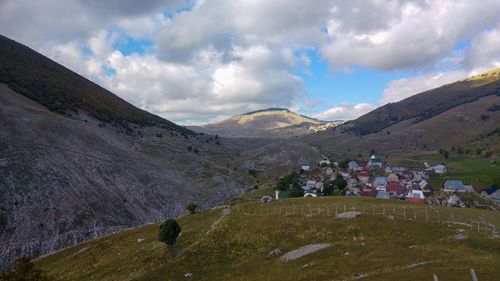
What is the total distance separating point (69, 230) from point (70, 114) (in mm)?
124323

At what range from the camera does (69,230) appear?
306 feet

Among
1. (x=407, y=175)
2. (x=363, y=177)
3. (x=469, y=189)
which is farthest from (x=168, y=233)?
(x=407, y=175)

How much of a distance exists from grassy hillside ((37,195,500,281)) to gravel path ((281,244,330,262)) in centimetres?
124

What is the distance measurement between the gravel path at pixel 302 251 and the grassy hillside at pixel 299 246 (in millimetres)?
1242

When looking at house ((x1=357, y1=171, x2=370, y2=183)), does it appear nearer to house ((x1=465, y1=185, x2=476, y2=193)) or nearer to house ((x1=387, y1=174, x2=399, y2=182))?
house ((x1=387, y1=174, x2=399, y2=182))

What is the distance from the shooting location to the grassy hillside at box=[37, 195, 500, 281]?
38.5 metres

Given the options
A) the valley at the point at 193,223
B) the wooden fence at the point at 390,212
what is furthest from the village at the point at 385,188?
the wooden fence at the point at 390,212

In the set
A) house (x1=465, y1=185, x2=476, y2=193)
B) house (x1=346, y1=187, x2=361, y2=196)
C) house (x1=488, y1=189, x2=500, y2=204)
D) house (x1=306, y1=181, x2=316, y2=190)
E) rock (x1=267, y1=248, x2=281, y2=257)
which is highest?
rock (x1=267, y1=248, x2=281, y2=257)

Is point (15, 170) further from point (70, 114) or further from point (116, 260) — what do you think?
point (70, 114)

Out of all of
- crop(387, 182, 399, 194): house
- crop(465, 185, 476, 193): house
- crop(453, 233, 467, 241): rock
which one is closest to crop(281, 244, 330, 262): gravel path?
crop(453, 233, 467, 241): rock

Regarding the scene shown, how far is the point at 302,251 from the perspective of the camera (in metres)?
50.0

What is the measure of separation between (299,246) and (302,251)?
2.63 m

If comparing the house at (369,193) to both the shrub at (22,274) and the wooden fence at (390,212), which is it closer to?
the wooden fence at (390,212)

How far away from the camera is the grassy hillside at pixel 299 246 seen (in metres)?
38.5
